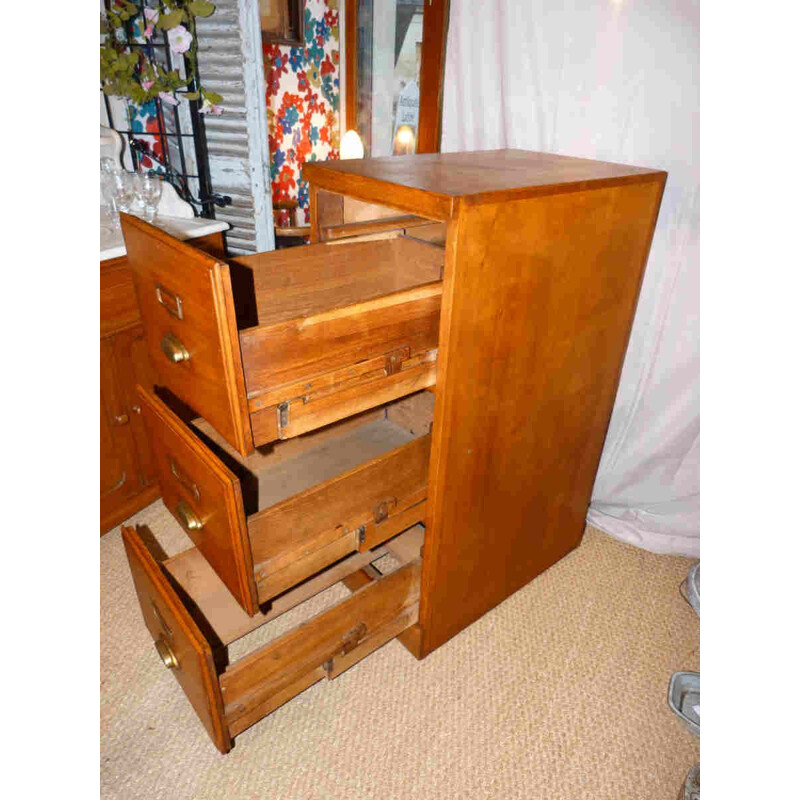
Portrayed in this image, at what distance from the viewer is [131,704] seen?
1267mm

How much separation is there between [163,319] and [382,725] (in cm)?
96

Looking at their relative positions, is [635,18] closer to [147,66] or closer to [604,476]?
[604,476]

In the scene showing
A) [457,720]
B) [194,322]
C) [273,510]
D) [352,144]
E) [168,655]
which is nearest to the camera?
[194,322]

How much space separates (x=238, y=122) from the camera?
2031 millimetres

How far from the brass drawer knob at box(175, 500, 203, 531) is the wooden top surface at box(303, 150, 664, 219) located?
654 mm

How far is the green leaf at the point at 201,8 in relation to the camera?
6.07ft

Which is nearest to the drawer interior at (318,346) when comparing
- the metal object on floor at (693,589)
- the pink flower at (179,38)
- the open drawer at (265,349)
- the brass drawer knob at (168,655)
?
the open drawer at (265,349)

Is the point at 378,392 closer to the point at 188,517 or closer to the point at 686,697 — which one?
the point at 188,517

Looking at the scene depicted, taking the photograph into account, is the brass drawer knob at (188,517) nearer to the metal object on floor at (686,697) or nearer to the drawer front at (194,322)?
the drawer front at (194,322)

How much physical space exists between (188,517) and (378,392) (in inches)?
16.9

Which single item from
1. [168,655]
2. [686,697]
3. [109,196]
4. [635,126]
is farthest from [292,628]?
[635,126]

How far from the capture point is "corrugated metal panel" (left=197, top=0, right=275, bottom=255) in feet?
6.21

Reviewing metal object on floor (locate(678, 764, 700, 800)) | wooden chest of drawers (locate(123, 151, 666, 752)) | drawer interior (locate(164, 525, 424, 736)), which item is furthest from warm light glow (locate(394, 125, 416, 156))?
metal object on floor (locate(678, 764, 700, 800))

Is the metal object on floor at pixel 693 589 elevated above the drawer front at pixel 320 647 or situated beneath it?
situated beneath
